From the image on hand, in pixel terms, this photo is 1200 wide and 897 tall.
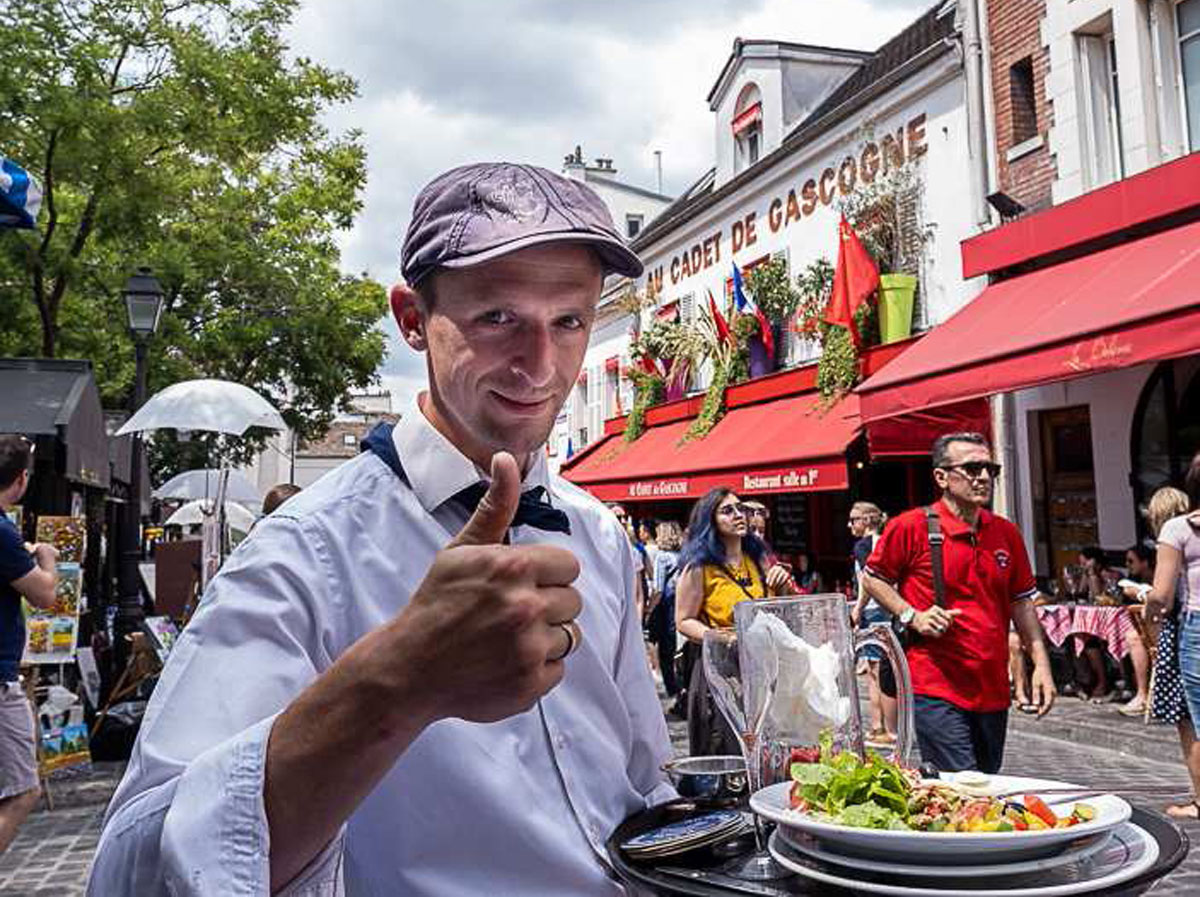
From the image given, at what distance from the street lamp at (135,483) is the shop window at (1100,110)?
9.16 m

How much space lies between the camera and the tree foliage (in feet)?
32.8

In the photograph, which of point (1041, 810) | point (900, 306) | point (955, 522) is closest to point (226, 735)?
point (1041, 810)

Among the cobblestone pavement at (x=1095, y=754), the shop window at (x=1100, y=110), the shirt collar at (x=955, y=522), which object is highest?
the shop window at (x=1100, y=110)

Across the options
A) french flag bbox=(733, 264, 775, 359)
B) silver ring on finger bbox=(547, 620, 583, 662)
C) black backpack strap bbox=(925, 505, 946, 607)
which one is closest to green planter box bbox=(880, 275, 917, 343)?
french flag bbox=(733, 264, 775, 359)

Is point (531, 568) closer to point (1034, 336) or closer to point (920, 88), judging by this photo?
point (1034, 336)

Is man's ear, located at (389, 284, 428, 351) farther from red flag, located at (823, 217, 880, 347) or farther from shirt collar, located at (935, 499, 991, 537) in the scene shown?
red flag, located at (823, 217, 880, 347)

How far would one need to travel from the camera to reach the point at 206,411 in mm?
7414

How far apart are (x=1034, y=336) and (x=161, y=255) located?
10569 mm

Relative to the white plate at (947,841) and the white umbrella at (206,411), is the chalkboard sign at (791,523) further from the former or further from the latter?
the white plate at (947,841)

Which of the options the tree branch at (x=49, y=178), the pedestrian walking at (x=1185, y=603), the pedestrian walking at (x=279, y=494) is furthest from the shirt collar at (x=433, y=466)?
the tree branch at (x=49, y=178)

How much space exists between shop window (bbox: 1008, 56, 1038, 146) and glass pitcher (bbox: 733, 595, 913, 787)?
11063 millimetres

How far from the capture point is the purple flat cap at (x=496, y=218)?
116 cm

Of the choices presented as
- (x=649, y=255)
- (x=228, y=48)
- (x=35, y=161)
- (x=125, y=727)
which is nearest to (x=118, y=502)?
(x=35, y=161)

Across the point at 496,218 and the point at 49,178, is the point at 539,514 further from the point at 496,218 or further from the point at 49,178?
the point at 49,178
